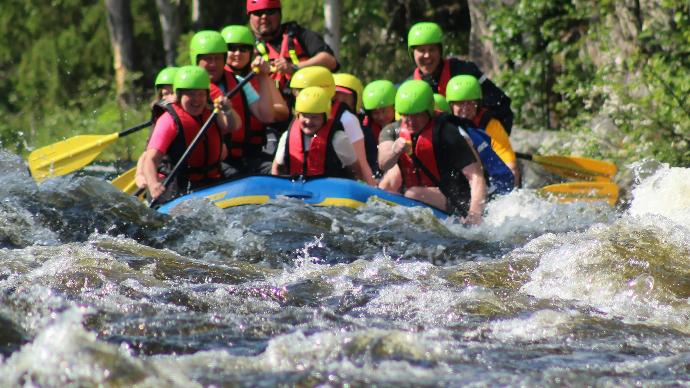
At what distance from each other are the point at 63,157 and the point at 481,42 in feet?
20.4

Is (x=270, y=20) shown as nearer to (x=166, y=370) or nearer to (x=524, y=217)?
(x=524, y=217)

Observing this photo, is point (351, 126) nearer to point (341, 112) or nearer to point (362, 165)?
point (341, 112)

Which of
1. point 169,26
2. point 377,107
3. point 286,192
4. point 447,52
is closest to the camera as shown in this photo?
point 286,192

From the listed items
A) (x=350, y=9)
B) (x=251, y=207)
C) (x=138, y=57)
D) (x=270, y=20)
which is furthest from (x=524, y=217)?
(x=138, y=57)

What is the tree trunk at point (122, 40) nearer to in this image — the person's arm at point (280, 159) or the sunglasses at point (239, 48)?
the sunglasses at point (239, 48)

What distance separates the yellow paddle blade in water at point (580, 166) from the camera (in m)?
10.7

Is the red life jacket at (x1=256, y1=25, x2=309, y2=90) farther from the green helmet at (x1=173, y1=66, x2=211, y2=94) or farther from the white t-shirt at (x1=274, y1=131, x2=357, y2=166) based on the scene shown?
the green helmet at (x1=173, y1=66, x2=211, y2=94)

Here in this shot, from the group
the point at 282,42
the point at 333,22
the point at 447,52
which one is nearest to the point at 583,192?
the point at 282,42

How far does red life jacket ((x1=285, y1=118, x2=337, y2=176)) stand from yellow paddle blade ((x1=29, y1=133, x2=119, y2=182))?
1.81 m

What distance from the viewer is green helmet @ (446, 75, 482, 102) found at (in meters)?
9.95

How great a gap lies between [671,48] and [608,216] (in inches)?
127

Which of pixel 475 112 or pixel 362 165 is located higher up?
pixel 475 112

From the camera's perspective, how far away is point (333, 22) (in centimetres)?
1511

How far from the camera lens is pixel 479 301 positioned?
229 inches
